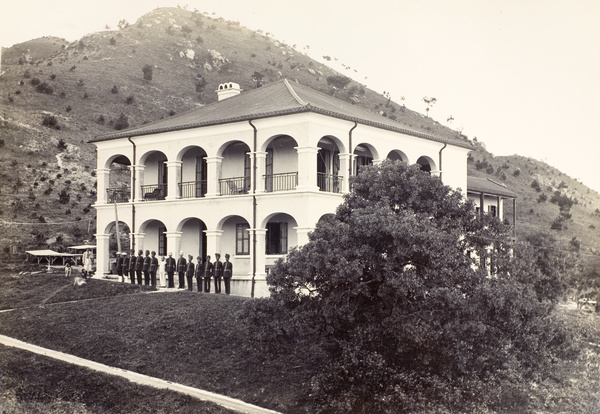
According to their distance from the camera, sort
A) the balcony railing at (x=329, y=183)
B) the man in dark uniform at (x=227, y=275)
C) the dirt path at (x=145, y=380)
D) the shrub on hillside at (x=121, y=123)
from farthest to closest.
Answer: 1. the shrub on hillside at (x=121, y=123)
2. the balcony railing at (x=329, y=183)
3. the man in dark uniform at (x=227, y=275)
4. the dirt path at (x=145, y=380)

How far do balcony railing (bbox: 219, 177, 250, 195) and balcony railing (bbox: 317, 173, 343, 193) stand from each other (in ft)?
9.31

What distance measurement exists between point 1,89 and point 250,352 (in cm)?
4368

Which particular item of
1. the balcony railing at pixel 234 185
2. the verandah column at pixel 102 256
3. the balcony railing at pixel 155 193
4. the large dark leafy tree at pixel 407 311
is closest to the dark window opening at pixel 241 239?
the balcony railing at pixel 234 185

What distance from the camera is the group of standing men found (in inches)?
952

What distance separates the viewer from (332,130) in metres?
24.6

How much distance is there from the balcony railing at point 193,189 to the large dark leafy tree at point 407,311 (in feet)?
44.1

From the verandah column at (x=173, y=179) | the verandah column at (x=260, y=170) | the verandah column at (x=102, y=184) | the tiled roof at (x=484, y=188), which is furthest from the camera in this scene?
the tiled roof at (x=484, y=188)

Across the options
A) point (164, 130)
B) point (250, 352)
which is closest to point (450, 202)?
point (250, 352)

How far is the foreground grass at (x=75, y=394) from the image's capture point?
15875 millimetres

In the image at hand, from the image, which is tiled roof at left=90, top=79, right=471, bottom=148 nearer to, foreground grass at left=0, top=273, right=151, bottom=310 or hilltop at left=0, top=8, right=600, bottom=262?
foreground grass at left=0, top=273, right=151, bottom=310

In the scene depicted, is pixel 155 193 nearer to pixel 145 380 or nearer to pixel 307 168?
pixel 307 168

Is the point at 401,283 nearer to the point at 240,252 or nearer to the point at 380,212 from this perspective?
the point at 380,212

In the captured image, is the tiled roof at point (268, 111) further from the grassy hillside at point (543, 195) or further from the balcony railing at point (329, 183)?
the grassy hillside at point (543, 195)

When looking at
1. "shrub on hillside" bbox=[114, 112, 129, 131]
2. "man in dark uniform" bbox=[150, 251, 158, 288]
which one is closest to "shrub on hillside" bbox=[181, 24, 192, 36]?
"shrub on hillside" bbox=[114, 112, 129, 131]
